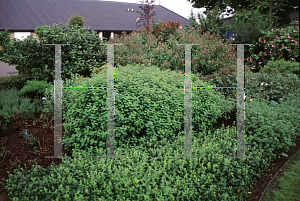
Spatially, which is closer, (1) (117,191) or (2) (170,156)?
(1) (117,191)

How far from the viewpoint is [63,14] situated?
23.2 meters

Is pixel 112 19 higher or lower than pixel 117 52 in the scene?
higher

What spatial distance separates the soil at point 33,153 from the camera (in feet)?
10.3

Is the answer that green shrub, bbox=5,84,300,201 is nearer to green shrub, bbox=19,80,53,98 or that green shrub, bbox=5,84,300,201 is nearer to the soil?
the soil

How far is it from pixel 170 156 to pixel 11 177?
1944 mm

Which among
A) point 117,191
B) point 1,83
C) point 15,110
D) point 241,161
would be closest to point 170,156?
point 117,191

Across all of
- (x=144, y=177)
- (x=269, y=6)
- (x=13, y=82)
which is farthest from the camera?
(x=269, y=6)

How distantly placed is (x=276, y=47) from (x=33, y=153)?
35.7ft

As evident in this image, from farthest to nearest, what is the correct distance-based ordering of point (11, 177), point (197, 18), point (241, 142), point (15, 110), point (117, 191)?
1. point (197, 18)
2. point (15, 110)
3. point (241, 142)
4. point (11, 177)
5. point (117, 191)

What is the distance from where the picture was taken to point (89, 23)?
23344 mm

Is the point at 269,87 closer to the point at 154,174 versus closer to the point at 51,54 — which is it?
the point at 154,174

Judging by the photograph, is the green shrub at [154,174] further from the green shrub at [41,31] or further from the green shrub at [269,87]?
the green shrub at [41,31]

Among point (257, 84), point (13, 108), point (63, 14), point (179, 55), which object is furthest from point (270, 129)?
point (63, 14)

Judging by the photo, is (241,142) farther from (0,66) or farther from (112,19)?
(112,19)
